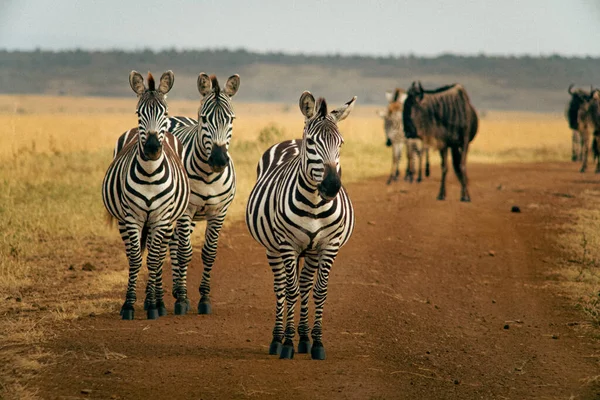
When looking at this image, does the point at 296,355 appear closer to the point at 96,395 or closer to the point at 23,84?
the point at 96,395

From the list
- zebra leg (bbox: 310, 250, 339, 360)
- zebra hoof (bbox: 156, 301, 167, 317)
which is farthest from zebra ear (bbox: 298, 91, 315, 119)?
zebra hoof (bbox: 156, 301, 167, 317)

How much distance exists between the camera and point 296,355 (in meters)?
6.72

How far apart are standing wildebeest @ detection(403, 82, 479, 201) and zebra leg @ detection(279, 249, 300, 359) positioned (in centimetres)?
1036

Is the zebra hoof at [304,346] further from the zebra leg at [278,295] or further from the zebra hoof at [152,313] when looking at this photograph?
the zebra hoof at [152,313]

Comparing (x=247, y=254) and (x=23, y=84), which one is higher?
(x=23, y=84)

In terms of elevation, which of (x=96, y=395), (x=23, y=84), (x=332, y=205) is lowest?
(x=96, y=395)

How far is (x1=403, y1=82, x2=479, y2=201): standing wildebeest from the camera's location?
16797mm

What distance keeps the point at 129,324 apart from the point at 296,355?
69.2 inches

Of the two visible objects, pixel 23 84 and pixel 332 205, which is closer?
pixel 332 205

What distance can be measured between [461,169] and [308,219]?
1043cm

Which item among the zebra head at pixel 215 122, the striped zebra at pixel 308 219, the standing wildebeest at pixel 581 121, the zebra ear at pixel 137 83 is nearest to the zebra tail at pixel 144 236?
the zebra head at pixel 215 122

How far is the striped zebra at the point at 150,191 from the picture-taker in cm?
759

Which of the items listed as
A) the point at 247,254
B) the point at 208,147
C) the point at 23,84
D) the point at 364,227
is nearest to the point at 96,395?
the point at 208,147

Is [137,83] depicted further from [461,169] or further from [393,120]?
[393,120]
